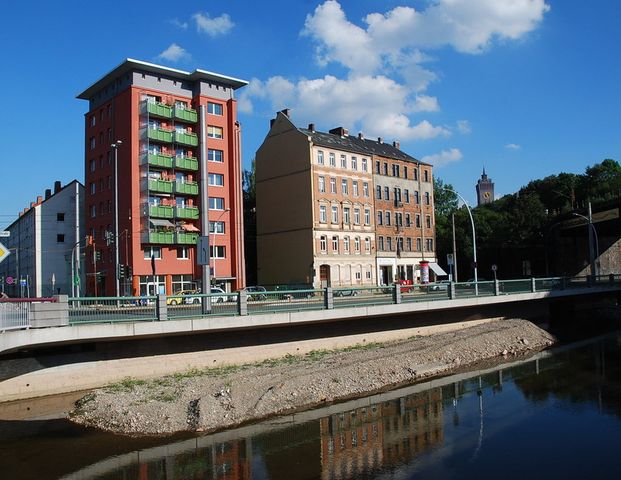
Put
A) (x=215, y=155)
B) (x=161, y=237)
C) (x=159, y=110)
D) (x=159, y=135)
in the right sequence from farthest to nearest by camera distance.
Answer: (x=215, y=155) < (x=159, y=135) < (x=159, y=110) < (x=161, y=237)

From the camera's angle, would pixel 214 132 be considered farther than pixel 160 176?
Yes

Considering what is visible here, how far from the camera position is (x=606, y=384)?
76.7 feet

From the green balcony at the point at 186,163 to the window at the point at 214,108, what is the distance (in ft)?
15.5

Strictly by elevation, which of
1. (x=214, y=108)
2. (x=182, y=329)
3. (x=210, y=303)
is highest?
(x=214, y=108)

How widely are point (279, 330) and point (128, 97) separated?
32013 mm

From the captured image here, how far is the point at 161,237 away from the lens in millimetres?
49625

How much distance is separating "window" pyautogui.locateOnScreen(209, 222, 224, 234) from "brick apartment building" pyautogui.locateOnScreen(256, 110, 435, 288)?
9.35 metres

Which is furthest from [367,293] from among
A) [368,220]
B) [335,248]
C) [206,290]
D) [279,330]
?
[368,220]

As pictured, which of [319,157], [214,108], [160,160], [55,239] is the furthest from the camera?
[55,239]

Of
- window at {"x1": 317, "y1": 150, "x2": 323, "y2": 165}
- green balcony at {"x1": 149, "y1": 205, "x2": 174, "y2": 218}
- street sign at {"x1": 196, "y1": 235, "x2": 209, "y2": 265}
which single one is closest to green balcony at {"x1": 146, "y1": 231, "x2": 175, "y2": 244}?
green balcony at {"x1": 149, "y1": 205, "x2": 174, "y2": 218}

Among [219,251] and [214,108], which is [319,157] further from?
[219,251]

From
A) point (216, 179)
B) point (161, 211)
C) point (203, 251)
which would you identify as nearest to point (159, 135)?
point (216, 179)

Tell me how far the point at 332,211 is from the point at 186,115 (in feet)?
58.5

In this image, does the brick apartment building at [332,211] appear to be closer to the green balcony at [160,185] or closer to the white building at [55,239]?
the green balcony at [160,185]
